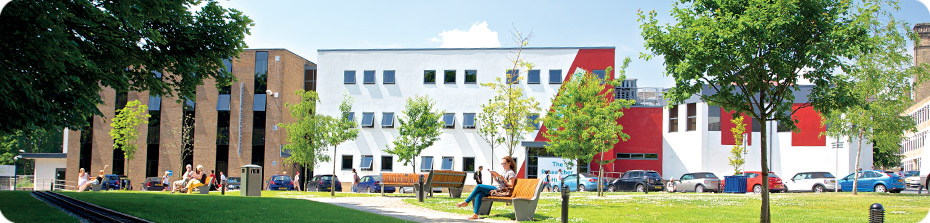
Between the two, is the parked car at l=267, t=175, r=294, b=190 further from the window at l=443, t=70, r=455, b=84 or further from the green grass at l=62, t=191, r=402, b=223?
the green grass at l=62, t=191, r=402, b=223

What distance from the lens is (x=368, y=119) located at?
4975cm

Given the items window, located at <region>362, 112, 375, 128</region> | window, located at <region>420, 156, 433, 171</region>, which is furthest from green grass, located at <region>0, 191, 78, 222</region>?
window, located at <region>362, 112, 375, 128</region>

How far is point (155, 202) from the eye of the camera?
15047mm

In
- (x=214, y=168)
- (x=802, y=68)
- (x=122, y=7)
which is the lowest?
(x=214, y=168)

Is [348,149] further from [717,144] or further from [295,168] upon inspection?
A: [717,144]

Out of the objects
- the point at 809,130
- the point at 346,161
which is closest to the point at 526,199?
the point at 809,130

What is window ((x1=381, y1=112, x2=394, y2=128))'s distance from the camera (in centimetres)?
4919

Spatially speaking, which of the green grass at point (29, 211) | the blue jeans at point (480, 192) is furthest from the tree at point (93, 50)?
the blue jeans at point (480, 192)

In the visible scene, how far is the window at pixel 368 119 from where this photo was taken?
163 feet

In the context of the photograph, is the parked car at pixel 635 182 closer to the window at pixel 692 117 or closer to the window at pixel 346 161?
the window at pixel 692 117

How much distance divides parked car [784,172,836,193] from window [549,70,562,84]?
15.7 metres

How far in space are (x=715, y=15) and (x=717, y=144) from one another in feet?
111

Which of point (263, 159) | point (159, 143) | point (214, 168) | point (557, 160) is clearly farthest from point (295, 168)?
point (557, 160)

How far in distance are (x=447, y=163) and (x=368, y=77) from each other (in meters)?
8.55
